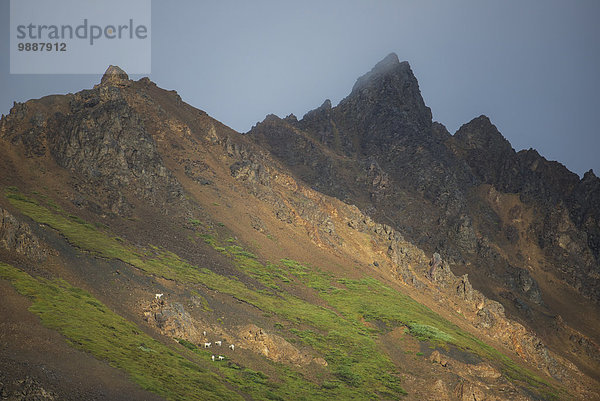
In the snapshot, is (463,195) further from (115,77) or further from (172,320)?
(172,320)

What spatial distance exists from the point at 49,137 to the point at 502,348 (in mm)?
86027

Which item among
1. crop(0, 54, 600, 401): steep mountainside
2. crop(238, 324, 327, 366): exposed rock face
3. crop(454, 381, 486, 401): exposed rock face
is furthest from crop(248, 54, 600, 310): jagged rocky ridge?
crop(238, 324, 327, 366): exposed rock face

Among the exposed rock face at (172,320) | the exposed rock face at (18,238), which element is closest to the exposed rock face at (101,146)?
the exposed rock face at (18,238)

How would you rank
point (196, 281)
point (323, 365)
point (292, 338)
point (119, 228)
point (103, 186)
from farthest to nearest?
1. point (103, 186)
2. point (119, 228)
3. point (196, 281)
4. point (292, 338)
5. point (323, 365)

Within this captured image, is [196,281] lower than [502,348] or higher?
higher

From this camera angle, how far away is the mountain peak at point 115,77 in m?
95.7

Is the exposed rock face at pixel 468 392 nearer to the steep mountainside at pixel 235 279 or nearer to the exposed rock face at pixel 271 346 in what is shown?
the steep mountainside at pixel 235 279

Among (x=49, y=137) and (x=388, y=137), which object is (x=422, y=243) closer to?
(x=388, y=137)

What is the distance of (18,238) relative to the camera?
40.9 meters

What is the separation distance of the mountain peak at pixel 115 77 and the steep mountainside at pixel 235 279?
428 mm

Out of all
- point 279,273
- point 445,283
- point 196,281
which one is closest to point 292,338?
point 196,281

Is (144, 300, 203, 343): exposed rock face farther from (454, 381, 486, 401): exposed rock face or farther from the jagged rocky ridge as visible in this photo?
the jagged rocky ridge

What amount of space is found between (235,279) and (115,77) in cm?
5960

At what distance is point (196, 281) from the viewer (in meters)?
55.1
